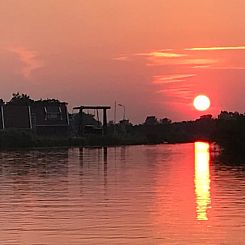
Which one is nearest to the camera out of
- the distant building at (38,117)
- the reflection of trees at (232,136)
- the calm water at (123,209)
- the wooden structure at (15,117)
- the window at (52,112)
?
the calm water at (123,209)

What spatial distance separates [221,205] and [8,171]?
60.7 feet

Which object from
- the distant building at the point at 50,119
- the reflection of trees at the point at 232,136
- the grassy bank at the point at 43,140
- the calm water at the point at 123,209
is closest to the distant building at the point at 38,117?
the distant building at the point at 50,119

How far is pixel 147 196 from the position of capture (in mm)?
23141

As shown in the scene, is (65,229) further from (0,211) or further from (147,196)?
(147,196)

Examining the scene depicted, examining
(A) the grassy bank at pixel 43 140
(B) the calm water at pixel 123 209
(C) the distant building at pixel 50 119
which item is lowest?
(B) the calm water at pixel 123 209

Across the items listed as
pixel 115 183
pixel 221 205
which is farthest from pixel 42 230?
pixel 115 183

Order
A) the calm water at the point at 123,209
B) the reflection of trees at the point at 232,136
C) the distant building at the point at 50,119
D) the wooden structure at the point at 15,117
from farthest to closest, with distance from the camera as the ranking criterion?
1. the distant building at the point at 50,119
2. the wooden structure at the point at 15,117
3. the reflection of trees at the point at 232,136
4. the calm water at the point at 123,209

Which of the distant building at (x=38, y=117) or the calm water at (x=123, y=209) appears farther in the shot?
the distant building at (x=38, y=117)

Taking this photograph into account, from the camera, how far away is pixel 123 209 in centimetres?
1975

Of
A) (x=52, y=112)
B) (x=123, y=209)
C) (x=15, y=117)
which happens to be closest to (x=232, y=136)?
(x=123, y=209)

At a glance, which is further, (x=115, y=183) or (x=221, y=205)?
(x=115, y=183)

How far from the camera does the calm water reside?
15.4 meters

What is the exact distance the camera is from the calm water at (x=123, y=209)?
1538 centimetres

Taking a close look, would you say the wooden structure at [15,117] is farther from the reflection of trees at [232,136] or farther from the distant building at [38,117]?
the reflection of trees at [232,136]
